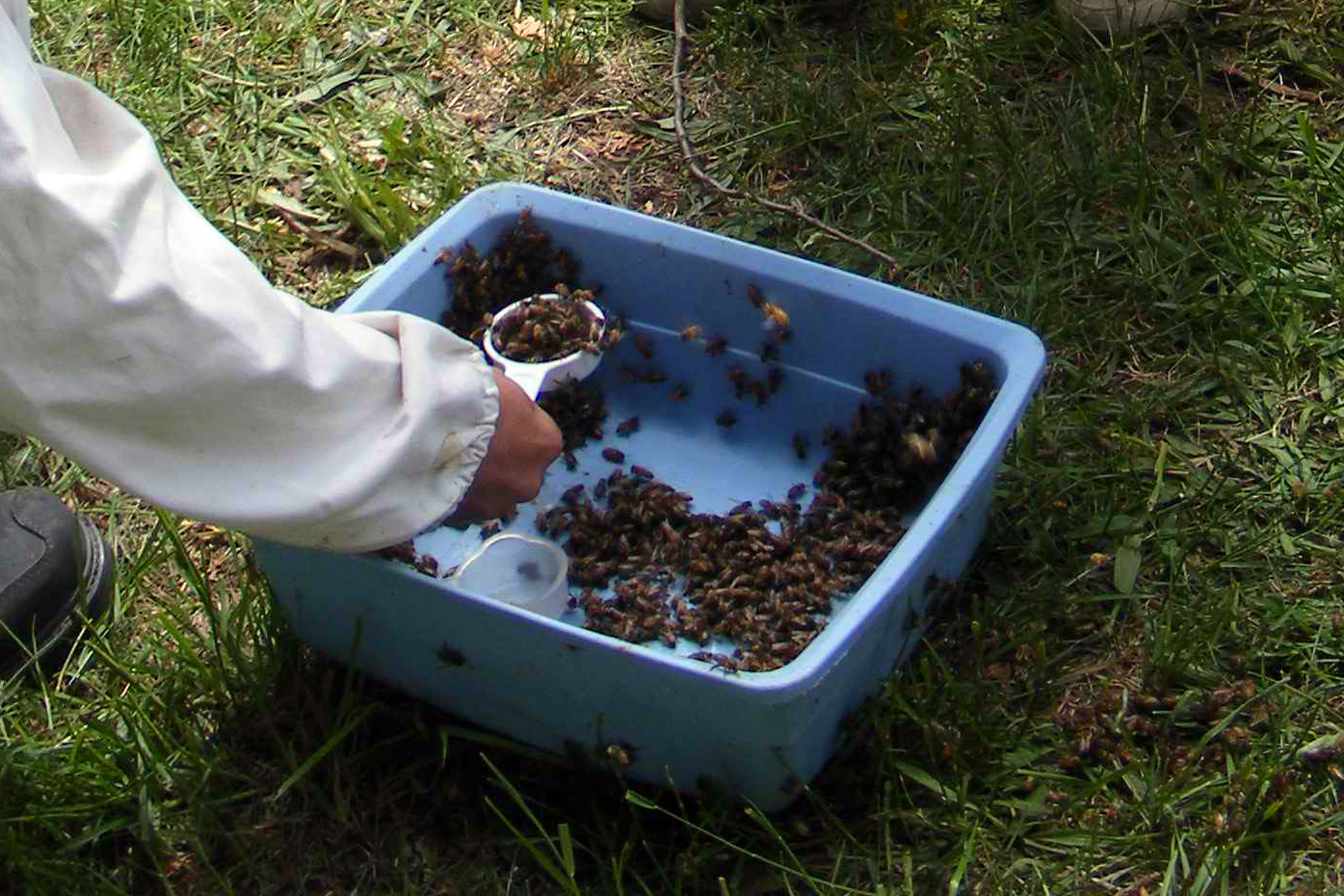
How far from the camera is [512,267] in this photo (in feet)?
8.46

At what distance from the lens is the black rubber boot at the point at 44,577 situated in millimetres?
2275

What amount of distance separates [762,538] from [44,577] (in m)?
1.03

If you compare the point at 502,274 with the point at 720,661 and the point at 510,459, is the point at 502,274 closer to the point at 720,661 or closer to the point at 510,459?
the point at 510,459

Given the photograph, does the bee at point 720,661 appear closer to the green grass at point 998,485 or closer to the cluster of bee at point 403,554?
the green grass at point 998,485

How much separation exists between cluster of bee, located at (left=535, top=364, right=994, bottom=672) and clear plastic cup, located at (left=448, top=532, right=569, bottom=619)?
0.05m

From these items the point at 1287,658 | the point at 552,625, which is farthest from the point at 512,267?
the point at 1287,658

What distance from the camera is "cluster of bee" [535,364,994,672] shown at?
7.29ft

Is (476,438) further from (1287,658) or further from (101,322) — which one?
(1287,658)

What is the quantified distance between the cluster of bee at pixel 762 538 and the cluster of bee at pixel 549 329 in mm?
213

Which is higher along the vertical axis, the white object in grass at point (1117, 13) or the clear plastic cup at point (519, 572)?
the white object in grass at point (1117, 13)

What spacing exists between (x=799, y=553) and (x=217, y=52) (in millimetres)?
1842

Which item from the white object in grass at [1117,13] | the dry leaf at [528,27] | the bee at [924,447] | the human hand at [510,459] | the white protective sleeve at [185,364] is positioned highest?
the white protective sleeve at [185,364]

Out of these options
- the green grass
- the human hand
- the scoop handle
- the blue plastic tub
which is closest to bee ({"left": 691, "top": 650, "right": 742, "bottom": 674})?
the blue plastic tub

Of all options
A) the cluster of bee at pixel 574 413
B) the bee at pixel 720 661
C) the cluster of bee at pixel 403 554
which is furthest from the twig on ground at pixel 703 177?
the cluster of bee at pixel 403 554
